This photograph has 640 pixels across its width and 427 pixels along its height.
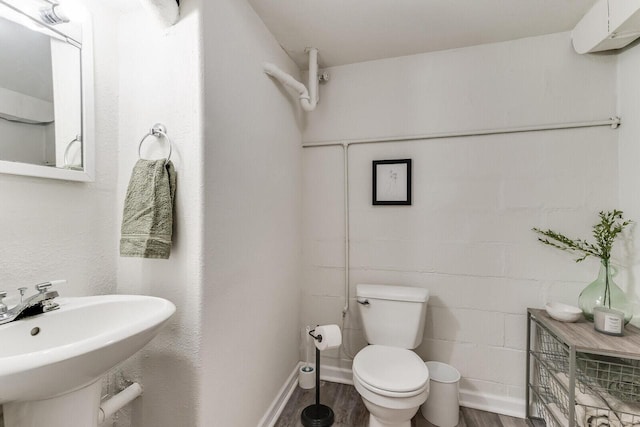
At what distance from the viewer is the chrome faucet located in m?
0.81

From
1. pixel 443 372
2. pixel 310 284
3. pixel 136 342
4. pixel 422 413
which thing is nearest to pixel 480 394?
pixel 443 372

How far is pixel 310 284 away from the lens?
2141mm

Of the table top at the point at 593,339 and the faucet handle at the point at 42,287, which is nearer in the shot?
the faucet handle at the point at 42,287

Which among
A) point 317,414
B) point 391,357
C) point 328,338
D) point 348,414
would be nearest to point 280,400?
point 317,414

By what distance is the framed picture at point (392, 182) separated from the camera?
76.5 inches

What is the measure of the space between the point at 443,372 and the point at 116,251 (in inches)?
75.7

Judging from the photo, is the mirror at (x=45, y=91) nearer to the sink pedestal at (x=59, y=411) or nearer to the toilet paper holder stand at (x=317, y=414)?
the sink pedestal at (x=59, y=411)

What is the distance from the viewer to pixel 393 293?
1.75 meters

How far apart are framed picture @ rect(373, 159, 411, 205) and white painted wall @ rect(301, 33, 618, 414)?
0.06m

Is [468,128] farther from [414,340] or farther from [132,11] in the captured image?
[132,11]

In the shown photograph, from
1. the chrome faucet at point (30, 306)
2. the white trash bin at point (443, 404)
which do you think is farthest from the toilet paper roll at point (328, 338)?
the chrome faucet at point (30, 306)

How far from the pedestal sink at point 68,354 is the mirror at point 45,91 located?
1.64 ft

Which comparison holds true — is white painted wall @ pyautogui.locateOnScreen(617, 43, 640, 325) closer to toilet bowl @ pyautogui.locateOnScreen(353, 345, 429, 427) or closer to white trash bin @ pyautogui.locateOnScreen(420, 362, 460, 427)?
white trash bin @ pyautogui.locateOnScreen(420, 362, 460, 427)

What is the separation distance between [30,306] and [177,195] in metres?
0.54
